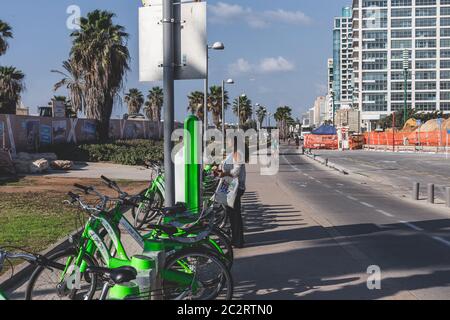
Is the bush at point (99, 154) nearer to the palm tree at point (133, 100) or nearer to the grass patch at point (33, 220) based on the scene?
the grass patch at point (33, 220)

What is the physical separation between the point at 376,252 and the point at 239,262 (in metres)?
A: 2.27

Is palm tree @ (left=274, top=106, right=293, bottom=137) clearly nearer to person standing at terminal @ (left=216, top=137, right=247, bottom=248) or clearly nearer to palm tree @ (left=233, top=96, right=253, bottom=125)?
palm tree @ (left=233, top=96, right=253, bottom=125)

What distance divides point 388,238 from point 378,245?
0.79 m

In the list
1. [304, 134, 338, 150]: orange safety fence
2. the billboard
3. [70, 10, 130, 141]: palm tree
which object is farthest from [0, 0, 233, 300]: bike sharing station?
[304, 134, 338, 150]: orange safety fence

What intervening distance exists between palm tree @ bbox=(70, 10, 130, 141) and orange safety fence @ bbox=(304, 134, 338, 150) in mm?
38868

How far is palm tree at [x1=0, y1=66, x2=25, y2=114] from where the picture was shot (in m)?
50.7

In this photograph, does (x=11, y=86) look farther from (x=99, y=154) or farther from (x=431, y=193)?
(x=431, y=193)

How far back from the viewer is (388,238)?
33.5 feet

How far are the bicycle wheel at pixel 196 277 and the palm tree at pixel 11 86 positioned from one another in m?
47.7

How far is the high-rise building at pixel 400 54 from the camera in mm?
133250

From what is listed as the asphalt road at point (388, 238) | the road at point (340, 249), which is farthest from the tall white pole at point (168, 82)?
the asphalt road at point (388, 238)

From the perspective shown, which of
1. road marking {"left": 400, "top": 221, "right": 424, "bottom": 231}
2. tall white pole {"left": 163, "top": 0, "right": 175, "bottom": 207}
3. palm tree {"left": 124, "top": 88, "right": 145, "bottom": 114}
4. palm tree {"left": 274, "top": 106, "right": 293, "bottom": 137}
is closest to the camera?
tall white pole {"left": 163, "top": 0, "right": 175, "bottom": 207}

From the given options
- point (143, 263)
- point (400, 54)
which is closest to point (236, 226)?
point (143, 263)
